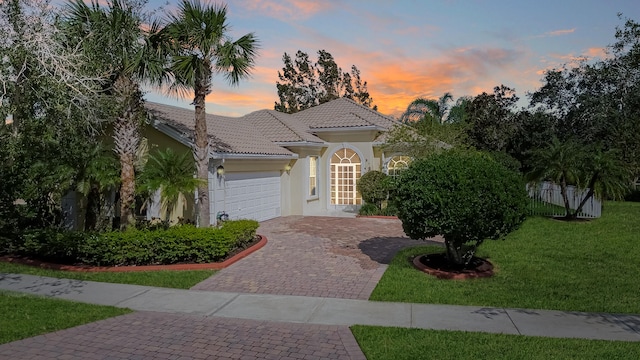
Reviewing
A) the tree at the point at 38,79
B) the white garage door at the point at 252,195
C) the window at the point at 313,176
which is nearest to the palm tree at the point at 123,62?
the tree at the point at 38,79

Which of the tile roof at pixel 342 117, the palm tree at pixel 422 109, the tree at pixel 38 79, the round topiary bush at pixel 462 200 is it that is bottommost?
the round topiary bush at pixel 462 200

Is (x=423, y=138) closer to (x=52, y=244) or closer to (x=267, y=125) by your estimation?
(x=267, y=125)

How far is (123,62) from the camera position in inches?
444

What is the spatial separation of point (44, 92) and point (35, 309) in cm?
388

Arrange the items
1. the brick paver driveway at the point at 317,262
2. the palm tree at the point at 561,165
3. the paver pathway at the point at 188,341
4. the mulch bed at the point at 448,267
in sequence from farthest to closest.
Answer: the palm tree at the point at 561,165
the mulch bed at the point at 448,267
the brick paver driveway at the point at 317,262
the paver pathway at the point at 188,341

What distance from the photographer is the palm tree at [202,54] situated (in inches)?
440

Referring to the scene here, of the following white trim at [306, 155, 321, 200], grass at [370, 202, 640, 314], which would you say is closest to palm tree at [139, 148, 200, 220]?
grass at [370, 202, 640, 314]

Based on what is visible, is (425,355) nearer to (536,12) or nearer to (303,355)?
(303,355)

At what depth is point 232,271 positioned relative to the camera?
9883 mm

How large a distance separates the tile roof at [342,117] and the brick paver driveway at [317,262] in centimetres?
618

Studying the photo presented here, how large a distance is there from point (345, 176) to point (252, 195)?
19.4 feet

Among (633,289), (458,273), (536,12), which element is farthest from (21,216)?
(536,12)

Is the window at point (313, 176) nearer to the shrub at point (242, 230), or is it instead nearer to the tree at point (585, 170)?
the shrub at point (242, 230)

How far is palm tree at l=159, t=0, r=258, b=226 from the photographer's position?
11164 mm
